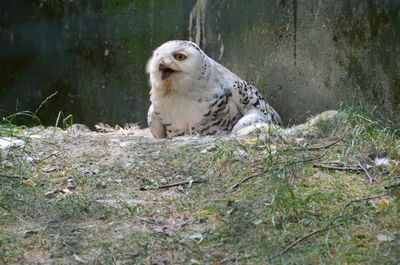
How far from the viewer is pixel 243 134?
4340 mm

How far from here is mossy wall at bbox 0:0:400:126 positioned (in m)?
4.75

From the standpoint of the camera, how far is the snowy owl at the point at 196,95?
5094 millimetres

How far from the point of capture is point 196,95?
17.0 feet

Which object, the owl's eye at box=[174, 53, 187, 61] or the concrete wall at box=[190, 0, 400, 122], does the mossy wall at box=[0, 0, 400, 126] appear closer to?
the concrete wall at box=[190, 0, 400, 122]

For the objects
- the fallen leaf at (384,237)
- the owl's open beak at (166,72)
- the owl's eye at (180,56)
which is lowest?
the fallen leaf at (384,237)

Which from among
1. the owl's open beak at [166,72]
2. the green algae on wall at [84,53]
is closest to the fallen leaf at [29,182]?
the owl's open beak at [166,72]

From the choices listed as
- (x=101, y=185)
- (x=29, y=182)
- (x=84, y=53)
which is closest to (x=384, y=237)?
(x=101, y=185)

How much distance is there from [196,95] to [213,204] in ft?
7.45

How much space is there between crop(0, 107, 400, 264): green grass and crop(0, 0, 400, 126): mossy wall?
1026mm

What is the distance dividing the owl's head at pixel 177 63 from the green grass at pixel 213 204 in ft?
4.04

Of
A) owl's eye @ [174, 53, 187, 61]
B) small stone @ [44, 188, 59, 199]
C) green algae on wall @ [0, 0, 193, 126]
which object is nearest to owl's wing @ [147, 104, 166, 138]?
owl's eye @ [174, 53, 187, 61]

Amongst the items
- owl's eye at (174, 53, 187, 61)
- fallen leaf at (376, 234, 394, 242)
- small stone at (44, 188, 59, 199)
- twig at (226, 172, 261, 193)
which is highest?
owl's eye at (174, 53, 187, 61)

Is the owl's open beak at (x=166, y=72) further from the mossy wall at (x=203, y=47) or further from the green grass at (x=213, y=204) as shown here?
the green grass at (x=213, y=204)

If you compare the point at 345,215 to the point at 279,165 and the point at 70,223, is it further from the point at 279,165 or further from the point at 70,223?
the point at 70,223
